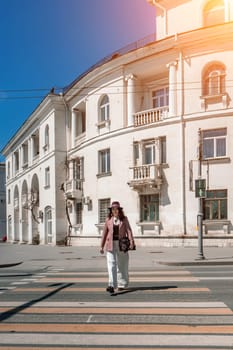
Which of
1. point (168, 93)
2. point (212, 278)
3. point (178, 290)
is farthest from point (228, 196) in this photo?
point (178, 290)

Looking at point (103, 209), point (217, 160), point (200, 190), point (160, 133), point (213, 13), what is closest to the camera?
point (200, 190)

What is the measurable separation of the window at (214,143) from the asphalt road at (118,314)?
1191 centimetres

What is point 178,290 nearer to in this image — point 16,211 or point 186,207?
point 186,207

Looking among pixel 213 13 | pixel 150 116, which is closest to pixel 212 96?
pixel 150 116

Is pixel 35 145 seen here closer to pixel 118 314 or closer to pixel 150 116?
pixel 150 116

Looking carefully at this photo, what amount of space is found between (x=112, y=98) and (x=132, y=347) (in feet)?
71.5

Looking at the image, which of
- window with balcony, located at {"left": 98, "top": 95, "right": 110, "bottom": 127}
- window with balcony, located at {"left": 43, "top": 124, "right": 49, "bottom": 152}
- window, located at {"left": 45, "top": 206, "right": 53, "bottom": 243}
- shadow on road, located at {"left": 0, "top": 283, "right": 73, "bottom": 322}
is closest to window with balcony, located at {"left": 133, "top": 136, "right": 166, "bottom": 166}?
window with balcony, located at {"left": 98, "top": 95, "right": 110, "bottom": 127}

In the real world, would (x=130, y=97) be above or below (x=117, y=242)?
above

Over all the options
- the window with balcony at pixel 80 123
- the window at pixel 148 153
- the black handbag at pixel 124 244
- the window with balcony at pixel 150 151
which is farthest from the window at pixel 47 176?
the black handbag at pixel 124 244

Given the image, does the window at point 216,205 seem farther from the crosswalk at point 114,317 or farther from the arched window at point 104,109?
the crosswalk at point 114,317

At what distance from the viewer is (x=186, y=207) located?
22.0 m

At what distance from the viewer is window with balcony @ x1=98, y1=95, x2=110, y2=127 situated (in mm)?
26422

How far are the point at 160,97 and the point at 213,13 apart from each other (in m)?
5.39

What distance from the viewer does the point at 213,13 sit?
77.0ft
